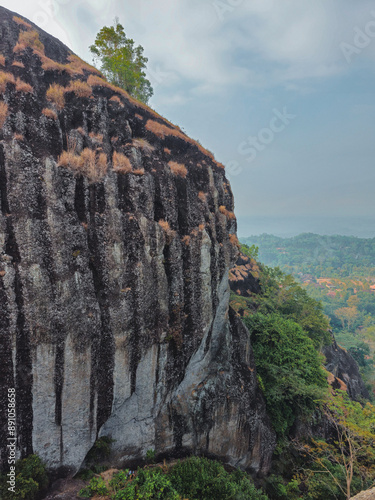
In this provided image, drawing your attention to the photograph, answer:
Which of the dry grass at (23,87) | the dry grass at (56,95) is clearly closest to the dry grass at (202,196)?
the dry grass at (56,95)

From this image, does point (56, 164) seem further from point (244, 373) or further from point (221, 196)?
point (244, 373)

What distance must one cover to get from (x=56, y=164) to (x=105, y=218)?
2.93 m

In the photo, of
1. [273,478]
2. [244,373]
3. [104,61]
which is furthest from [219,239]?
[104,61]

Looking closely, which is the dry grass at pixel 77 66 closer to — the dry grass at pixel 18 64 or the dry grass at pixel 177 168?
the dry grass at pixel 18 64

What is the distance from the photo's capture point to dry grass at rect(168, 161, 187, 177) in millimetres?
13116

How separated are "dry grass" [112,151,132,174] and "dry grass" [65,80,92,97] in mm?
3658

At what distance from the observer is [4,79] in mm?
9336

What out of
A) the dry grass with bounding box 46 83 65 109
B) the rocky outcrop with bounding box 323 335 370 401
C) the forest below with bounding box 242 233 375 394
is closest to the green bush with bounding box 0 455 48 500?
the dry grass with bounding box 46 83 65 109

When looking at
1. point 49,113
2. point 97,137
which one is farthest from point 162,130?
point 49,113

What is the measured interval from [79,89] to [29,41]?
3.65 m

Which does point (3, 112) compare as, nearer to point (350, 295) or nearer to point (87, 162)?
point (87, 162)

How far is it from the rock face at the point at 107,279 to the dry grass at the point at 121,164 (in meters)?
0.07

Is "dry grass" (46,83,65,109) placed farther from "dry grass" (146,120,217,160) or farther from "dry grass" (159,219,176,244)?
"dry grass" (159,219,176,244)

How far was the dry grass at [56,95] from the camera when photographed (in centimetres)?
1055
